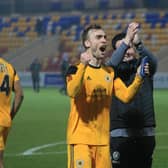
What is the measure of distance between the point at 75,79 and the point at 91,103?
15.0 inches

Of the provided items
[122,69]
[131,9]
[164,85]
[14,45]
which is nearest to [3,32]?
[14,45]

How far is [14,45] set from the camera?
2077 inches

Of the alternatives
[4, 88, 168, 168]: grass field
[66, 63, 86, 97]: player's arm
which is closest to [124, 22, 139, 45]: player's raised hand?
[66, 63, 86, 97]: player's arm

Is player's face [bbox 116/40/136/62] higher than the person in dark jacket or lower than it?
higher

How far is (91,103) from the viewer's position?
669 centimetres

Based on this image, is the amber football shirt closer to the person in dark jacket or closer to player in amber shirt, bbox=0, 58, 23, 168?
player in amber shirt, bbox=0, 58, 23, 168

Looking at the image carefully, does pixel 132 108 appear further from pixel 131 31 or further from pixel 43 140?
pixel 43 140

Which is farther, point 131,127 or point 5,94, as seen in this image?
point 5,94

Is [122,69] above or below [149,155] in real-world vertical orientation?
above

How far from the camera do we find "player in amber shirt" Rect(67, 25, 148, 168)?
6.51 m

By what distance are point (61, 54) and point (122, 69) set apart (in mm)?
42820

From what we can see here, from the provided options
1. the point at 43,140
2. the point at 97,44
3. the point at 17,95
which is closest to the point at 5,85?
the point at 17,95

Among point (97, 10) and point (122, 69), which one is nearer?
point (122, 69)

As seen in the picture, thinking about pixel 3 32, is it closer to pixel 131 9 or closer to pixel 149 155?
pixel 131 9
